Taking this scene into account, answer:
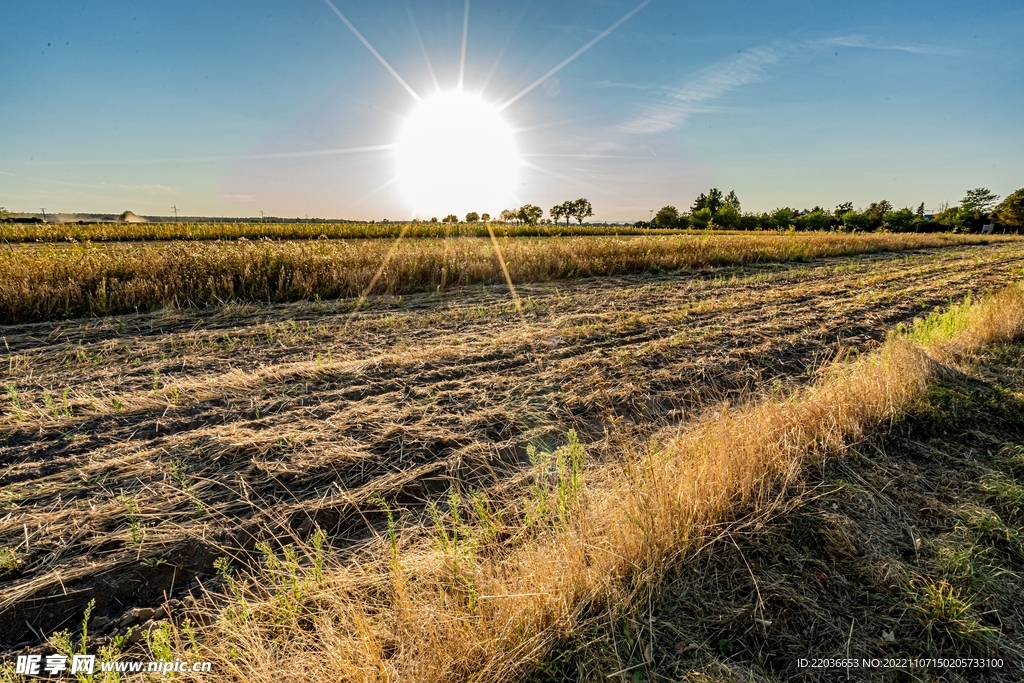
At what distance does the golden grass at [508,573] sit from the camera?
5.08ft

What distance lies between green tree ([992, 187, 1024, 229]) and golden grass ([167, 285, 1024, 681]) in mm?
90774

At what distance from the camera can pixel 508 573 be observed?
186 cm

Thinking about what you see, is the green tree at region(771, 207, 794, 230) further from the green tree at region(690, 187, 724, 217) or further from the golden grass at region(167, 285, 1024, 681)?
the golden grass at region(167, 285, 1024, 681)

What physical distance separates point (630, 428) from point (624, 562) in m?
1.77

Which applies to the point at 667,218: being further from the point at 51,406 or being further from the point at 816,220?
the point at 51,406

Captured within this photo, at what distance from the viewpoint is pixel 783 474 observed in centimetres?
246

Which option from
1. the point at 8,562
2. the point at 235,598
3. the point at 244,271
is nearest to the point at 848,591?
the point at 235,598

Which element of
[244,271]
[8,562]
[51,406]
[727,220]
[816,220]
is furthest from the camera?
[727,220]

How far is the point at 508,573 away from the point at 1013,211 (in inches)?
3691

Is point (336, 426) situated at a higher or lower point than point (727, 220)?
lower

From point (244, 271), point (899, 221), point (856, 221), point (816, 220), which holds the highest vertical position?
point (816, 220)

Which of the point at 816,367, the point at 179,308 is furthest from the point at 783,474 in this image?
the point at 179,308

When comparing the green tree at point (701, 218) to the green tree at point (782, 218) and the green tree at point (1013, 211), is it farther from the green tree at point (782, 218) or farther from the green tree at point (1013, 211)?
the green tree at point (1013, 211)

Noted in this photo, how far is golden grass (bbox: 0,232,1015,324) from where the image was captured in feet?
22.4
